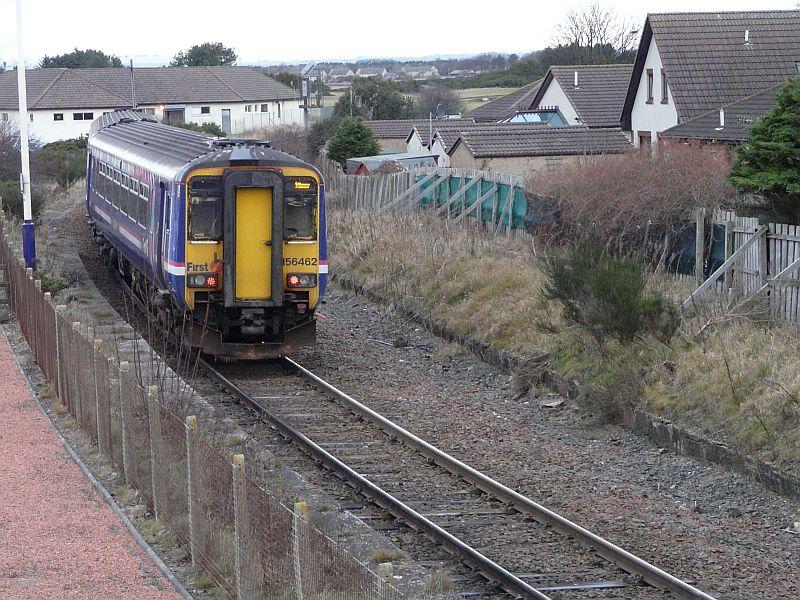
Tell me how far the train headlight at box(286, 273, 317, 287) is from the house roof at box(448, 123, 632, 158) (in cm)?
1754

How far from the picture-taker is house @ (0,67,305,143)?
263 feet

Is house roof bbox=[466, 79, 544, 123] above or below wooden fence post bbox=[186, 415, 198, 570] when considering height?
above

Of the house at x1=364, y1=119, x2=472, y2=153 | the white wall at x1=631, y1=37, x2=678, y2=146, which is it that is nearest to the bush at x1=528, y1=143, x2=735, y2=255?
the white wall at x1=631, y1=37, x2=678, y2=146

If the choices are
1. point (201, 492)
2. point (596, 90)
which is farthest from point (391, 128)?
point (201, 492)

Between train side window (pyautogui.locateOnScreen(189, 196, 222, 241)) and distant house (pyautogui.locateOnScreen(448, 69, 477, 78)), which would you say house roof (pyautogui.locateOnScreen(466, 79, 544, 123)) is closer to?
train side window (pyautogui.locateOnScreen(189, 196, 222, 241))

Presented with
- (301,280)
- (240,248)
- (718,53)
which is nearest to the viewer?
(240,248)

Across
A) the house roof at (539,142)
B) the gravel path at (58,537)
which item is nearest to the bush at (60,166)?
the house roof at (539,142)

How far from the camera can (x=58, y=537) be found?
30.8 feet

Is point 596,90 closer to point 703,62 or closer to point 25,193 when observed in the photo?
point 703,62

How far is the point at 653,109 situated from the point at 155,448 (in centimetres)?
2968

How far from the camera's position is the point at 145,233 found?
18.3m

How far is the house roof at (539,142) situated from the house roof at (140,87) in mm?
50715

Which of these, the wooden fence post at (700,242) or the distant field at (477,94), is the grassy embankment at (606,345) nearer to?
the wooden fence post at (700,242)

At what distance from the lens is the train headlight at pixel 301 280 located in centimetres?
1617
